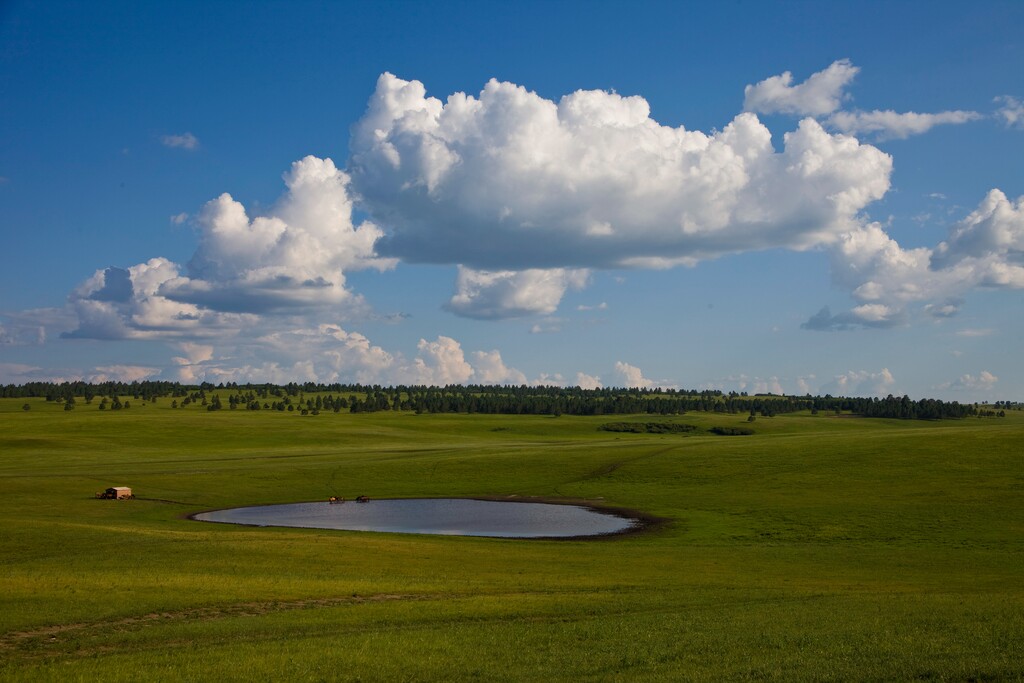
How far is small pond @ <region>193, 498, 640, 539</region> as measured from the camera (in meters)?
64.1

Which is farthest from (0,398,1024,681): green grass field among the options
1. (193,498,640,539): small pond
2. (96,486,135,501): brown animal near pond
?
(193,498,640,539): small pond

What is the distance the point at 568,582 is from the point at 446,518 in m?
35.4

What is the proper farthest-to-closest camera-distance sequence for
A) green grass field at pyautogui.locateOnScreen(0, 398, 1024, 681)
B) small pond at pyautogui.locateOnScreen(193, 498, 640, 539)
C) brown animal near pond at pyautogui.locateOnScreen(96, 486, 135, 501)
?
brown animal near pond at pyautogui.locateOnScreen(96, 486, 135, 501)
small pond at pyautogui.locateOnScreen(193, 498, 640, 539)
green grass field at pyautogui.locateOnScreen(0, 398, 1024, 681)

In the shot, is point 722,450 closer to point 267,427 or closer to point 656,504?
point 656,504

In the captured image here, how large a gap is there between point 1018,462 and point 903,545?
37.8 meters

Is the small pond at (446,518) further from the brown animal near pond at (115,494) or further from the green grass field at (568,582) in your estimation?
the brown animal near pond at (115,494)

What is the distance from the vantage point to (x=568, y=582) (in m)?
37.9

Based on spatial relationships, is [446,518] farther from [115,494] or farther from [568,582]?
[568,582]

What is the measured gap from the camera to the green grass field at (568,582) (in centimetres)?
2323

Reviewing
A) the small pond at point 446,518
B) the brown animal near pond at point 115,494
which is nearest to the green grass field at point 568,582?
the brown animal near pond at point 115,494


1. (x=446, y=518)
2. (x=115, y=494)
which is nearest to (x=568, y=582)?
(x=446, y=518)

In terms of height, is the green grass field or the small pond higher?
the green grass field

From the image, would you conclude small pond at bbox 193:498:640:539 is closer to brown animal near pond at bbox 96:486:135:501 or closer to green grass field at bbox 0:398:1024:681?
green grass field at bbox 0:398:1024:681

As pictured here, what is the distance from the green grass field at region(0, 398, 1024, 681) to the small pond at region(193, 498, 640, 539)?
4733 millimetres
